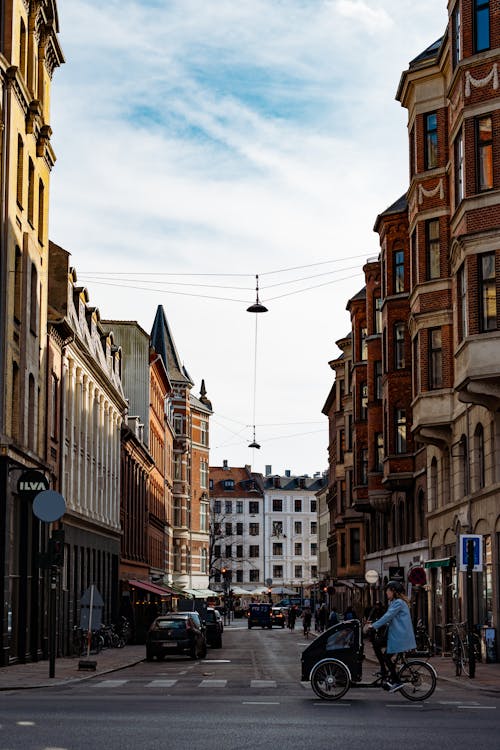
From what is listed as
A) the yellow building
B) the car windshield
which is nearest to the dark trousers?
the yellow building

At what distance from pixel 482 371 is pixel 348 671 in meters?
13.1

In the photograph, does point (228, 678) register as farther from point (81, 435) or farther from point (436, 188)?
point (81, 435)

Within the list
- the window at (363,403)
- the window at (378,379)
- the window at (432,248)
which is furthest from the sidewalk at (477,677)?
the window at (363,403)

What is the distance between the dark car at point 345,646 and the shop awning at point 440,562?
1992 centimetres

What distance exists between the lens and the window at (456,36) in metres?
34.3

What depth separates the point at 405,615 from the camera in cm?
1878

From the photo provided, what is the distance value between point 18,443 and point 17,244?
5.16m

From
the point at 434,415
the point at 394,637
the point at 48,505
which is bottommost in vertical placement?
the point at 394,637

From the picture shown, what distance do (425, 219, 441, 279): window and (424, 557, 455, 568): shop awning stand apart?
28.0 ft

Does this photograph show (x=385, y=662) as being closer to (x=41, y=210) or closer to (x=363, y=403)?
(x=41, y=210)

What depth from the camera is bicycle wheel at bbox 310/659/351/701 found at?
18.7 m

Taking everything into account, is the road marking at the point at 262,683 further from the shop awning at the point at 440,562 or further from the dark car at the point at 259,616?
the dark car at the point at 259,616

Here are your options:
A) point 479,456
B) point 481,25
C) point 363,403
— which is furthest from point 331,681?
point 363,403

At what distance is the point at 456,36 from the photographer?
35.2 m
